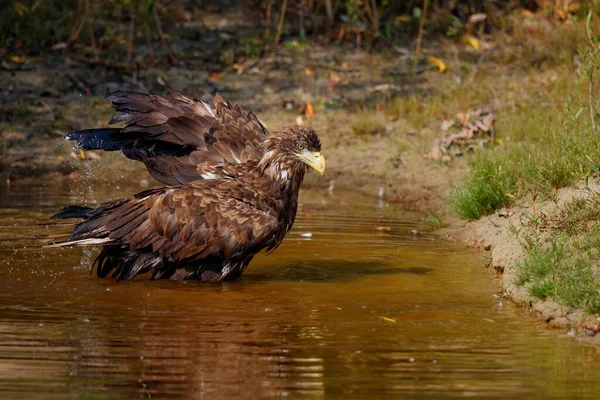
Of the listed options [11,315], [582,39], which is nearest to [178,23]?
[582,39]

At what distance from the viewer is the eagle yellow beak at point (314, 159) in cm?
822

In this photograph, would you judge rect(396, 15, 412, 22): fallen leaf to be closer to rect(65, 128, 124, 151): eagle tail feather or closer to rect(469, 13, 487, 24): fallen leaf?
rect(469, 13, 487, 24): fallen leaf

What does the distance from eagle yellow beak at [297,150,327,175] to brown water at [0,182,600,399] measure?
2.96 feet

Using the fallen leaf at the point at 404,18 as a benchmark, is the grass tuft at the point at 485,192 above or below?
below

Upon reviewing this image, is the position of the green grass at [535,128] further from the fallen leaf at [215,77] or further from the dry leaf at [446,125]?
the fallen leaf at [215,77]

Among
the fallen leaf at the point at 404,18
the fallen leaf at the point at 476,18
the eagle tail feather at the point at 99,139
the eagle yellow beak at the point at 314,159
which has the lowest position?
the eagle tail feather at the point at 99,139

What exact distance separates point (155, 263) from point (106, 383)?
113 inches

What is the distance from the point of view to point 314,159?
8.27m

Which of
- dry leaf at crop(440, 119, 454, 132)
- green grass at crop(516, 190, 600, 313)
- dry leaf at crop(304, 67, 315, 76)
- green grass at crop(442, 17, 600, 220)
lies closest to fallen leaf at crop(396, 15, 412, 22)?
green grass at crop(442, 17, 600, 220)

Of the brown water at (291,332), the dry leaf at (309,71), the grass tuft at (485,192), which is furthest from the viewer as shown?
the dry leaf at (309,71)

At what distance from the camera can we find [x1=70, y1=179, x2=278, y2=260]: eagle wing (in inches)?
316

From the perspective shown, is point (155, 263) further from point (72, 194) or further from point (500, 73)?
point (500, 73)

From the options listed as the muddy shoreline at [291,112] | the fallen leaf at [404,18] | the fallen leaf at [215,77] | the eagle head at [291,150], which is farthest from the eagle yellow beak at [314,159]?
the fallen leaf at [404,18]

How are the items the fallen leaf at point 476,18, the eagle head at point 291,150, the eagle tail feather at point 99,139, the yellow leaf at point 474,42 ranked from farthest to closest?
the fallen leaf at point 476,18, the yellow leaf at point 474,42, the eagle tail feather at point 99,139, the eagle head at point 291,150
